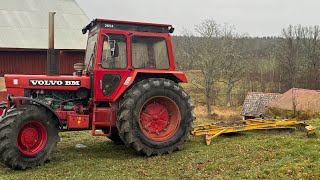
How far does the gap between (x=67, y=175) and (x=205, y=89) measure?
95.2 ft

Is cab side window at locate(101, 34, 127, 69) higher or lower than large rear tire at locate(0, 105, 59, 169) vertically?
higher

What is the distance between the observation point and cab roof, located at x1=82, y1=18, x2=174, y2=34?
752 centimetres

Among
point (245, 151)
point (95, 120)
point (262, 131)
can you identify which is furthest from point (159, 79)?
point (262, 131)

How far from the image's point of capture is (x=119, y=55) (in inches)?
297

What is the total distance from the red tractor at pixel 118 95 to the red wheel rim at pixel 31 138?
0.02 metres

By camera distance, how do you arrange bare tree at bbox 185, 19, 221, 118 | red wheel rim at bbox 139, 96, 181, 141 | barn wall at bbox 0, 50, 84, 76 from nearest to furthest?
red wheel rim at bbox 139, 96, 181, 141
barn wall at bbox 0, 50, 84, 76
bare tree at bbox 185, 19, 221, 118

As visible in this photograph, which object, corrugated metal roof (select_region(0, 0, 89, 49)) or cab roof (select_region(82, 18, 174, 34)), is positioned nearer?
cab roof (select_region(82, 18, 174, 34))

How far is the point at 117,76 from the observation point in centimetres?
753

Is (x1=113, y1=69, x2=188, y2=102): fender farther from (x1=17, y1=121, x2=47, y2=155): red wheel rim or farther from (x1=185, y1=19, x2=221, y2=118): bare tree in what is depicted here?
(x1=185, y1=19, x2=221, y2=118): bare tree

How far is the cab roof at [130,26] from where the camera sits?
7520mm

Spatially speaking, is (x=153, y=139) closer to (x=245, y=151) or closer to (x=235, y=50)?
(x=245, y=151)

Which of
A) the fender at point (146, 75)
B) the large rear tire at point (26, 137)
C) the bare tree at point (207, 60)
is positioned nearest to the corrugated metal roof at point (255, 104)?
the bare tree at point (207, 60)

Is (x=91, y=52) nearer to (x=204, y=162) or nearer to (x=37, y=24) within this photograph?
(x=204, y=162)

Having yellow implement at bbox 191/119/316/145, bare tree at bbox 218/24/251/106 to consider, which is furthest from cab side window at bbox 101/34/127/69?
bare tree at bbox 218/24/251/106
